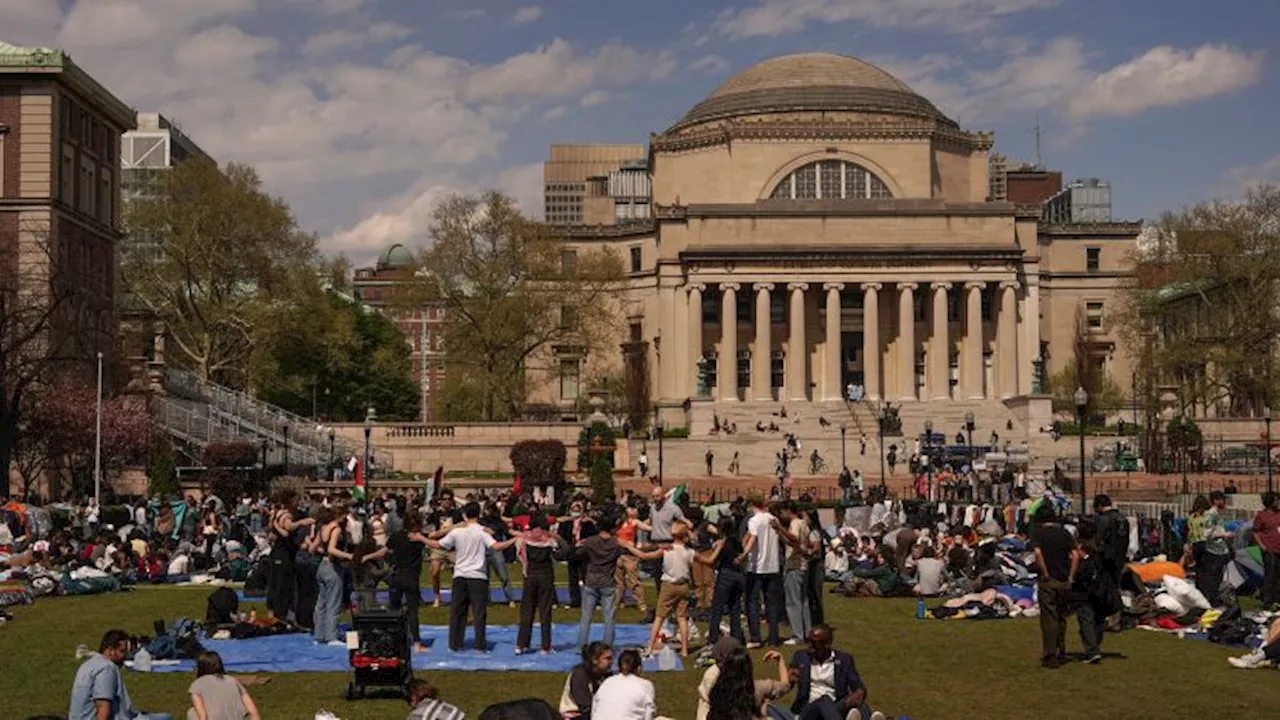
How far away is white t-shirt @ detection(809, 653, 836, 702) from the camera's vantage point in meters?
15.0

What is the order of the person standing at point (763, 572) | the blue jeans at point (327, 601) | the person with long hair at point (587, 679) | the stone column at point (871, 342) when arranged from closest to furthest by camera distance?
the person with long hair at point (587, 679) → the person standing at point (763, 572) → the blue jeans at point (327, 601) → the stone column at point (871, 342)

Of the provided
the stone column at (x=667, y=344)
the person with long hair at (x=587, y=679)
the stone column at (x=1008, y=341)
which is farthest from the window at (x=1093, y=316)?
the person with long hair at (x=587, y=679)

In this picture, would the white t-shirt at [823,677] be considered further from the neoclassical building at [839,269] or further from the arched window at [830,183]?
the arched window at [830,183]

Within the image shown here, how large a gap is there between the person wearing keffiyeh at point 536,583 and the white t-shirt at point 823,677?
22.8ft

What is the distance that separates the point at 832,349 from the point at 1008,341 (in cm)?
1026

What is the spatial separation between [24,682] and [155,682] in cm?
150

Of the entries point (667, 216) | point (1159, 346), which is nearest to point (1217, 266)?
point (1159, 346)

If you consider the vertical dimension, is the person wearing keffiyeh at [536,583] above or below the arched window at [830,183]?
below

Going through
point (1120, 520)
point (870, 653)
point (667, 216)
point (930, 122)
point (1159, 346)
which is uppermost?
point (930, 122)

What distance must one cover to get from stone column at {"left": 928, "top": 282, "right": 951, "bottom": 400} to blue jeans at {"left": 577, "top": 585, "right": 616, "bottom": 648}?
7271 centimetres

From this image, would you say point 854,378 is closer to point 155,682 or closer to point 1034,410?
point 1034,410

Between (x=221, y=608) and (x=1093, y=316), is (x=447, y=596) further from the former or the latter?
(x=1093, y=316)

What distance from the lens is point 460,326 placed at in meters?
83.7

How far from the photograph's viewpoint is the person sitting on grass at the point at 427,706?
42.6ft
